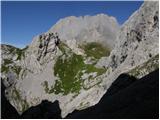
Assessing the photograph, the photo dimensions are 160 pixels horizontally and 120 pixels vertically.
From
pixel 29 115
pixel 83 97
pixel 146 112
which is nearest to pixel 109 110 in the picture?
pixel 146 112

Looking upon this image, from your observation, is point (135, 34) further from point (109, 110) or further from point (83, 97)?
point (109, 110)

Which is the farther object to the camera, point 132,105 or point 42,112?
point 42,112

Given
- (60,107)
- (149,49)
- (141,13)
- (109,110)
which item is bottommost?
(60,107)

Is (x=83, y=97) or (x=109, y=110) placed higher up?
(x=109, y=110)

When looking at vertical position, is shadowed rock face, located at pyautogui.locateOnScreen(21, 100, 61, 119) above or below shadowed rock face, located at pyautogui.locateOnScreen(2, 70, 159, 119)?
below

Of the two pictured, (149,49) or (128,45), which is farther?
(128,45)

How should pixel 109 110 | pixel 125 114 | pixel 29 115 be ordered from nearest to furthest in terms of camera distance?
pixel 125 114, pixel 109 110, pixel 29 115

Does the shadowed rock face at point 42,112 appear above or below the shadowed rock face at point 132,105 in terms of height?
below

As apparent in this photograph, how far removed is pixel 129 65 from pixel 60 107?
135ft

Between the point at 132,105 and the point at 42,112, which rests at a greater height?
the point at 132,105

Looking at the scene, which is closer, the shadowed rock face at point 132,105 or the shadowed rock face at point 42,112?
the shadowed rock face at point 132,105

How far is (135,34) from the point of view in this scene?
174875mm

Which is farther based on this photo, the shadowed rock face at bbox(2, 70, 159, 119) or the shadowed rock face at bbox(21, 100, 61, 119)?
the shadowed rock face at bbox(21, 100, 61, 119)

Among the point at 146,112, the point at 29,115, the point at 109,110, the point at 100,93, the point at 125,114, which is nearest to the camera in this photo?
the point at 146,112
